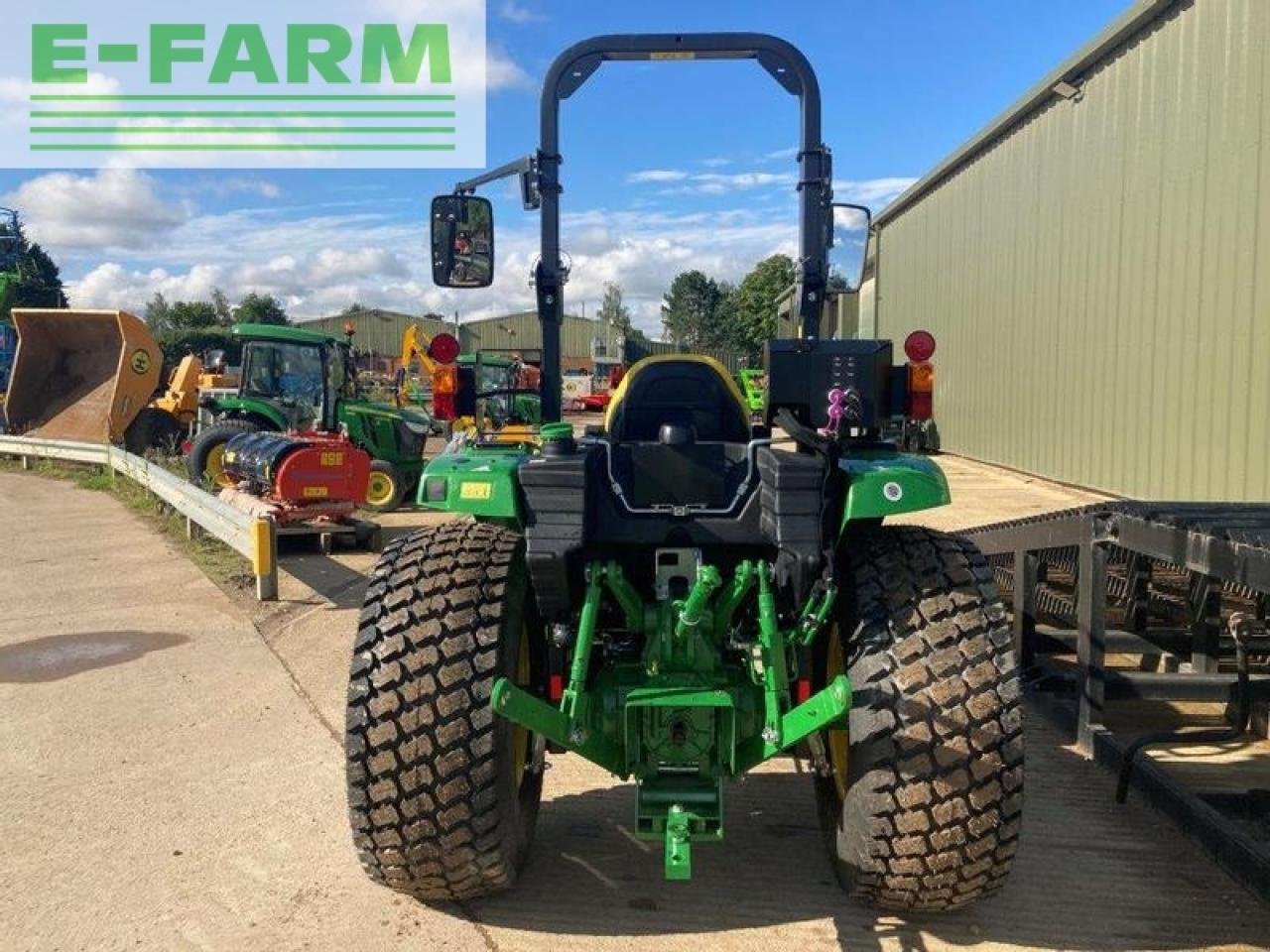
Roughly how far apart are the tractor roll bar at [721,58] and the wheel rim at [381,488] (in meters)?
8.36

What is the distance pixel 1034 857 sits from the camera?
3.47 meters

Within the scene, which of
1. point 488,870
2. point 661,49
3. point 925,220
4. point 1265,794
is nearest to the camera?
point 488,870

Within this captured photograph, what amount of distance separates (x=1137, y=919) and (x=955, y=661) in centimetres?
107

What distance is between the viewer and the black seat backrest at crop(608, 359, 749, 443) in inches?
141

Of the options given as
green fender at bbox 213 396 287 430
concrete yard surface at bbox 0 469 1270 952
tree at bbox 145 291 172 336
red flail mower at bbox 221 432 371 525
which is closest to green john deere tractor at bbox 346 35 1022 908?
concrete yard surface at bbox 0 469 1270 952

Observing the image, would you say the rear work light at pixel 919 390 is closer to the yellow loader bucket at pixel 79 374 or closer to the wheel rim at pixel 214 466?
the wheel rim at pixel 214 466

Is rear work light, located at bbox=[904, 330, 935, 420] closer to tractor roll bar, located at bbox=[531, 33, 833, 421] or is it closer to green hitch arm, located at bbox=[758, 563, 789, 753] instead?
tractor roll bar, located at bbox=[531, 33, 833, 421]

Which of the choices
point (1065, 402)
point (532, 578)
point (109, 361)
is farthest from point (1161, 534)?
point (109, 361)

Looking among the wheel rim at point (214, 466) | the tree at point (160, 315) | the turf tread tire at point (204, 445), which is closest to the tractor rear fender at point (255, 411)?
the turf tread tire at point (204, 445)

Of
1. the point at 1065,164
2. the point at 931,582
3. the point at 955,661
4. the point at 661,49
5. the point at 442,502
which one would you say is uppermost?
the point at 1065,164

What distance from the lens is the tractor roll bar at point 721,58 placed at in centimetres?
400

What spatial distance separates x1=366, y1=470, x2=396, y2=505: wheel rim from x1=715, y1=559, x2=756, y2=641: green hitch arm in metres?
9.48

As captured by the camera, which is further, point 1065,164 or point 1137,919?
point 1065,164

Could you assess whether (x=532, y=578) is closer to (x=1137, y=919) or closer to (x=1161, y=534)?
(x=1137, y=919)
